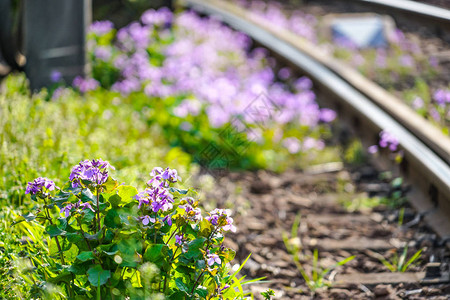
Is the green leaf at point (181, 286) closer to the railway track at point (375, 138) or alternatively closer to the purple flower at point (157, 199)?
the purple flower at point (157, 199)

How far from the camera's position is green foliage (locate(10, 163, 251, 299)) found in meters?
2.41

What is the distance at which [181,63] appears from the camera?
22.0 ft

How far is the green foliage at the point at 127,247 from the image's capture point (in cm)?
241

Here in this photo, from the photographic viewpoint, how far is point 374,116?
17.8 ft

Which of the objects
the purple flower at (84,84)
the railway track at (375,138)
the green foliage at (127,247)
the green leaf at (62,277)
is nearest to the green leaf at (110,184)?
the green foliage at (127,247)

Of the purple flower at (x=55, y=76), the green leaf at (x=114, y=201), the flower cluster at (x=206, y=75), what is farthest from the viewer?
the purple flower at (x=55, y=76)

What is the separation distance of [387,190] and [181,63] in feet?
9.02

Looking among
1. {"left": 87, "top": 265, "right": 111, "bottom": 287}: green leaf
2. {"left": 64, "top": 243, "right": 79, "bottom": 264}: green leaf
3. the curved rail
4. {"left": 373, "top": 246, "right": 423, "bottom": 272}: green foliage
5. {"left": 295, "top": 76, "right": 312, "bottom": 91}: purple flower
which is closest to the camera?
{"left": 87, "top": 265, "right": 111, "bottom": 287}: green leaf

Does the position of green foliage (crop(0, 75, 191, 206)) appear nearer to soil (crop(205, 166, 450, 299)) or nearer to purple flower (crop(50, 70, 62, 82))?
purple flower (crop(50, 70, 62, 82))

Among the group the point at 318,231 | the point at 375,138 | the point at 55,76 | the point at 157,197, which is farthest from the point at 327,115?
the point at 157,197

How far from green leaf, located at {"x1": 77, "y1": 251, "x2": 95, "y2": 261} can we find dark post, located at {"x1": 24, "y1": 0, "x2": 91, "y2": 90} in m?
3.86

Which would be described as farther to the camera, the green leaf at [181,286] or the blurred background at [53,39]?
the blurred background at [53,39]

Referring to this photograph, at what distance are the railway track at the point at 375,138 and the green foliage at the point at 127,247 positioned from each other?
4.04 ft

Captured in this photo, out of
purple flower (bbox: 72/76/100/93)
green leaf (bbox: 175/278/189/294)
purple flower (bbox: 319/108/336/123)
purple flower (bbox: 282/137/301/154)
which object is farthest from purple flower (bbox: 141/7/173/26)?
green leaf (bbox: 175/278/189/294)
